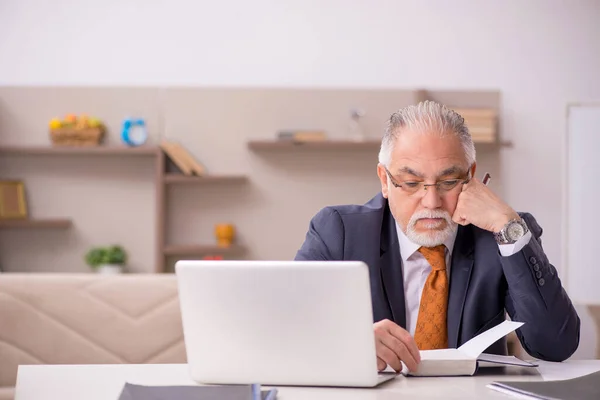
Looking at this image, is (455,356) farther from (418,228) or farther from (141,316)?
(141,316)

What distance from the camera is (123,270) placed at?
4.69 meters

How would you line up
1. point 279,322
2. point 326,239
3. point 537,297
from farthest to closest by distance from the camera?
point 326,239
point 537,297
point 279,322

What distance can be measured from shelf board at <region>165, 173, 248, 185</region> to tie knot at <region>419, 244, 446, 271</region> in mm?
2803

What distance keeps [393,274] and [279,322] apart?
2.30ft

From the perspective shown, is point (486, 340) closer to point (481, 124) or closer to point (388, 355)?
point (388, 355)

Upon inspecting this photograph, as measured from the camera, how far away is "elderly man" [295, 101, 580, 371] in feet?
5.66

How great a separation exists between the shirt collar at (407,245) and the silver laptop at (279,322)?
69 cm

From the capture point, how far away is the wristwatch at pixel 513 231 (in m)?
1.73

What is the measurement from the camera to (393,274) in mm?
1881

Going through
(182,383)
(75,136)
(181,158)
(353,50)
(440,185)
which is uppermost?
(353,50)

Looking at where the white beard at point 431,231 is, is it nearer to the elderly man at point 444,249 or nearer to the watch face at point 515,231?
the elderly man at point 444,249

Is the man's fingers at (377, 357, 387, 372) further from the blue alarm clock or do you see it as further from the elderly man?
the blue alarm clock

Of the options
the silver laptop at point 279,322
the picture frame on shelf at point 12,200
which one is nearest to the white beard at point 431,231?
the silver laptop at point 279,322

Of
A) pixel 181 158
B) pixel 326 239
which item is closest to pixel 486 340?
pixel 326 239
